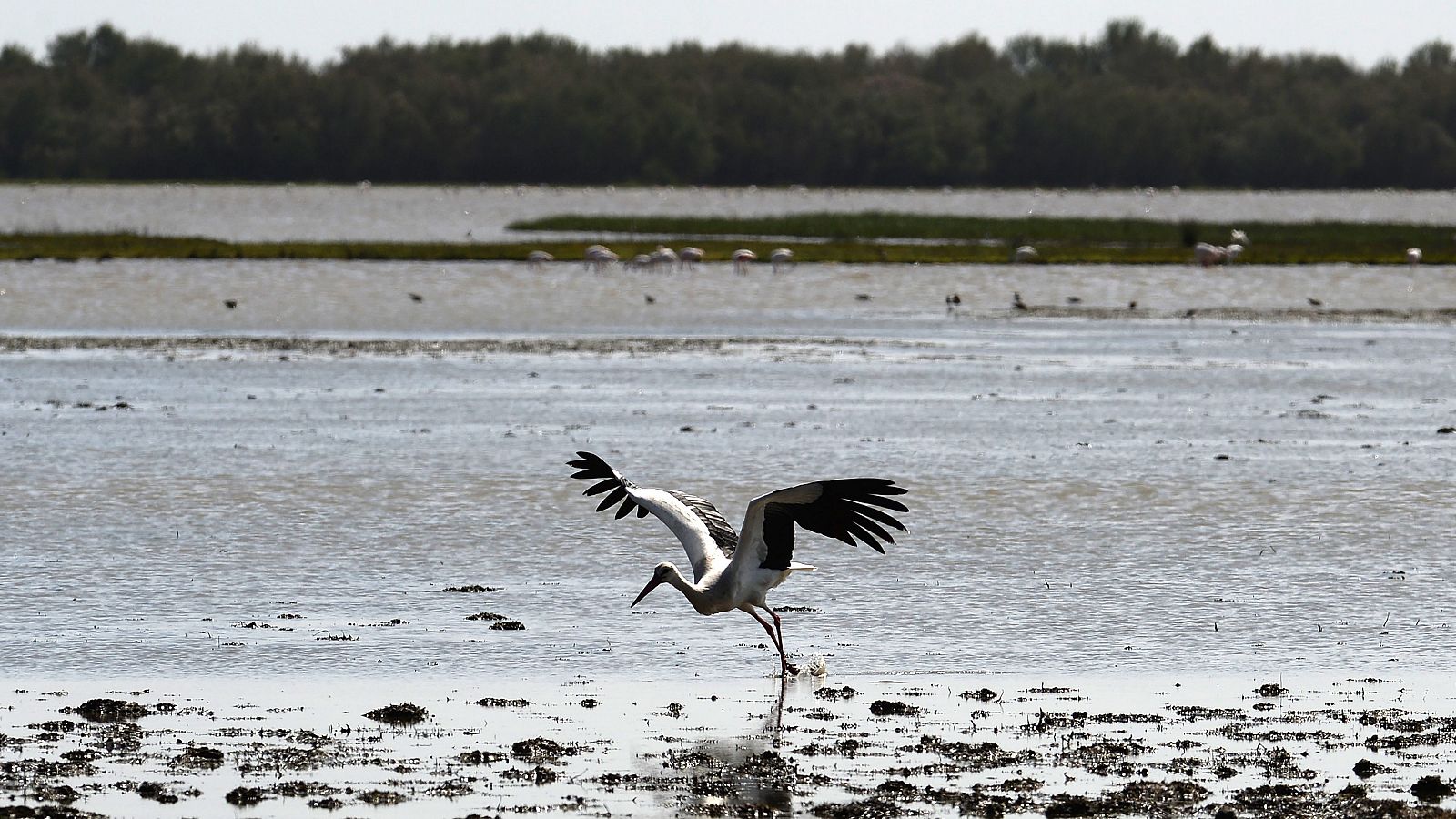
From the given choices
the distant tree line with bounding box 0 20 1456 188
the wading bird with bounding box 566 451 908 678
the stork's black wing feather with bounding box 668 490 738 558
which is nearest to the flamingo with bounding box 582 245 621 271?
the stork's black wing feather with bounding box 668 490 738 558

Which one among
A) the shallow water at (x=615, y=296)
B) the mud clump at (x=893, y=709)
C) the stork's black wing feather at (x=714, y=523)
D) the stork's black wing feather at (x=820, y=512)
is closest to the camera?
the mud clump at (x=893, y=709)

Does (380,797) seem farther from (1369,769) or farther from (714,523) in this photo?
(1369,769)

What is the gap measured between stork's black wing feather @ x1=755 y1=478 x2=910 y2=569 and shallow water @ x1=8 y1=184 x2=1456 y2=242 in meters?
57.5

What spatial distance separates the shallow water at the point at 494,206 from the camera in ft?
269

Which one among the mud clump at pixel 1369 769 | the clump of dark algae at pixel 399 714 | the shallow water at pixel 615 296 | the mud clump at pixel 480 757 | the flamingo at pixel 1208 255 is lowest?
the shallow water at pixel 615 296

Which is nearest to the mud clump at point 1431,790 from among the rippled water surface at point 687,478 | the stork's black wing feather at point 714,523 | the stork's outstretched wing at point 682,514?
the rippled water surface at point 687,478

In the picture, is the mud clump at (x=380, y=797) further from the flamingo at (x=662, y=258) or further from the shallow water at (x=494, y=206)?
the shallow water at (x=494, y=206)

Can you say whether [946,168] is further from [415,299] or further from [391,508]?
[391,508]

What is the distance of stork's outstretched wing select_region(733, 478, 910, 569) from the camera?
1106 centimetres

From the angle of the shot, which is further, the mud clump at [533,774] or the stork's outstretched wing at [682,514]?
the stork's outstretched wing at [682,514]

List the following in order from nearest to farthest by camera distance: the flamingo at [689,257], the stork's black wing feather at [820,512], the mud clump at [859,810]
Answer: the mud clump at [859,810]
the stork's black wing feather at [820,512]
the flamingo at [689,257]

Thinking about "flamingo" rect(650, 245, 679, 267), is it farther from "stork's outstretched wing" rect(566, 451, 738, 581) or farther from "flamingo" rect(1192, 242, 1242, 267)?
"stork's outstretched wing" rect(566, 451, 738, 581)

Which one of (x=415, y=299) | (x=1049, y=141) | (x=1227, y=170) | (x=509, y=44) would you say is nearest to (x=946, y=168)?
(x=1049, y=141)

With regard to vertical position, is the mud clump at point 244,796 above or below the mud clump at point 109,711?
above
